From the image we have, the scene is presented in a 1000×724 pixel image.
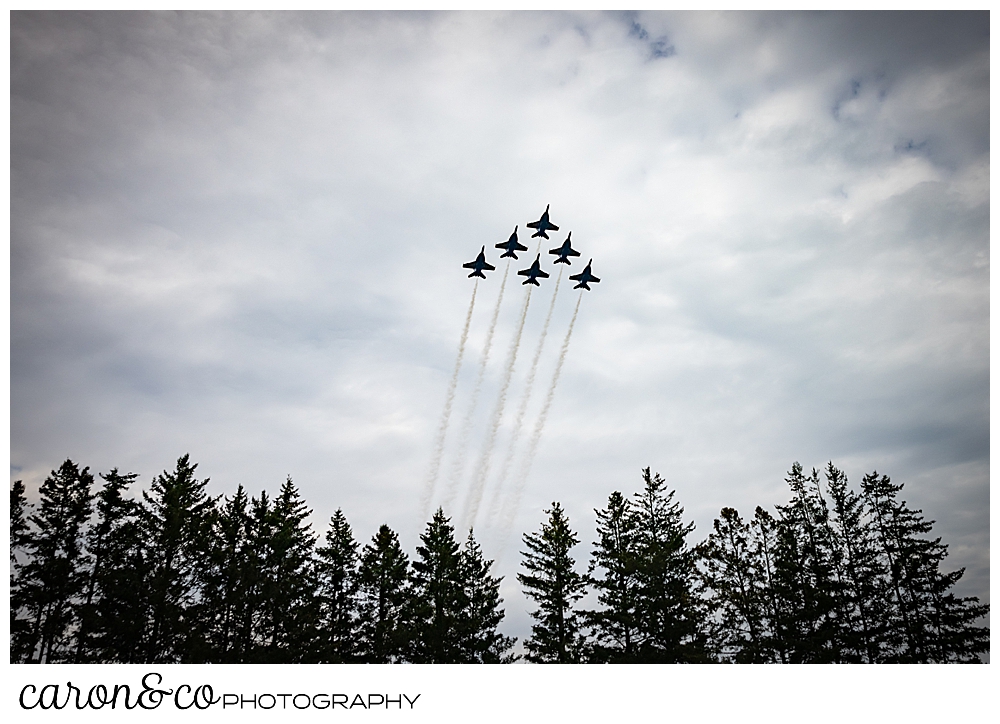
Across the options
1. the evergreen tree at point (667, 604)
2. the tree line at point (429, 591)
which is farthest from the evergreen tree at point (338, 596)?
the evergreen tree at point (667, 604)

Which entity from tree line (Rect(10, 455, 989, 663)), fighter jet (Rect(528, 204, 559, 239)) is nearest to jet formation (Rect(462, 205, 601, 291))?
fighter jet (Rect(528, 204, 559, 239))

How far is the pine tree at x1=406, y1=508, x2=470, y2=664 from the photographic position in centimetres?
3288

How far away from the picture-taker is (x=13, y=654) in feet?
97.5

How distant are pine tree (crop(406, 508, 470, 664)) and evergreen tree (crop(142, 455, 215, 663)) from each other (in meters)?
11.2

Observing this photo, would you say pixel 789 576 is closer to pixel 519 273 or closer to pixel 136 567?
pixel 519 273

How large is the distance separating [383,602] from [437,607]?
3.27 metres

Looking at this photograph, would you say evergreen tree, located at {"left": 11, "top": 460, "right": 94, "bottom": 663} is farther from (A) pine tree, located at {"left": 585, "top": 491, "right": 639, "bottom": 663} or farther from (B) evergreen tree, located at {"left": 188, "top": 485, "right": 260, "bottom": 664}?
(A) pine tree, located at {"left": 585, "top": 491, "right": 639, "bottom": 663}

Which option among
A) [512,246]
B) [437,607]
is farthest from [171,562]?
[512,246]

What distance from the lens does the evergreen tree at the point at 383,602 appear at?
1300 inches

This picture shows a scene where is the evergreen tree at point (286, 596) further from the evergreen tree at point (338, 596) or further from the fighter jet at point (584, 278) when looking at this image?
the fighter jet at point (584, 278)

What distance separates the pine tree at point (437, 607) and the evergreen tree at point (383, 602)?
678 mm

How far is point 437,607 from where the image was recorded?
34406mm
